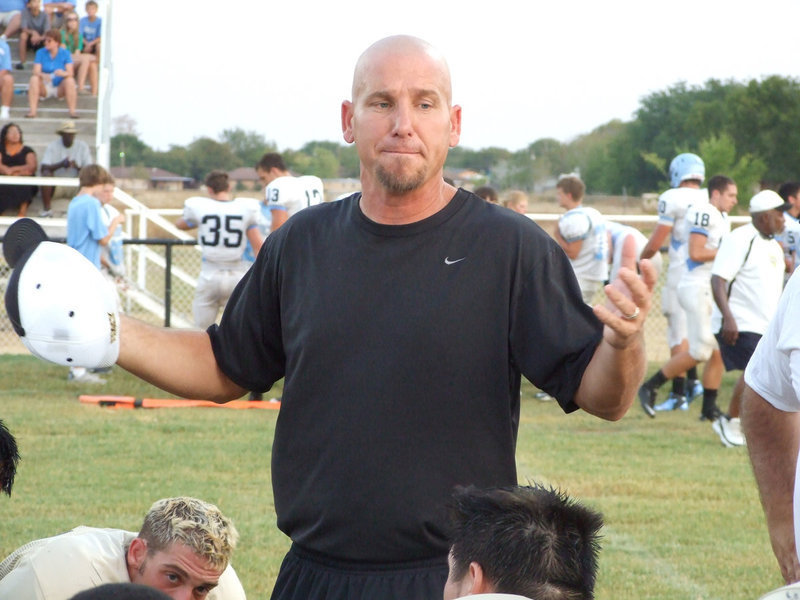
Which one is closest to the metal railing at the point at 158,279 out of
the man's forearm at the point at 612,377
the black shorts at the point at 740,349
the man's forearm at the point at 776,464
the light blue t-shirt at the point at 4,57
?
the light blue t-shirt at the point at 4,57

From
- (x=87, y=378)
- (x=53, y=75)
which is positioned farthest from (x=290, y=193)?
(x=53, y=75)

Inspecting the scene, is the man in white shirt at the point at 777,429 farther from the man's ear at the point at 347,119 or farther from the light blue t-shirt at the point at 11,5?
the light blue t-shirt at the point at 11,5

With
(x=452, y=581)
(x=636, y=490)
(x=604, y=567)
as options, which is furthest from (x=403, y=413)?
(x=636, y=490)

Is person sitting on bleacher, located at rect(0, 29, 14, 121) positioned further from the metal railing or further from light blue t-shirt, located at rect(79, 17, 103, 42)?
the metal railing

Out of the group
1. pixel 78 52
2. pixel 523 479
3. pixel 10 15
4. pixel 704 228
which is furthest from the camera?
pixel 10 15

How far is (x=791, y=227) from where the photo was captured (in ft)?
35.0

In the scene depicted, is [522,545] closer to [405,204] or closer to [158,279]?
[405,204]

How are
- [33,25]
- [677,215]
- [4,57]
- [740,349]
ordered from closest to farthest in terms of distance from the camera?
A: [740,349] < [677,215] < [4,57] < [33,25]

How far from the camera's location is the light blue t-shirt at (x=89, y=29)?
19344mm

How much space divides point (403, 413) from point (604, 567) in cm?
350

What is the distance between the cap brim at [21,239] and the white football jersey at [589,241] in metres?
8.56

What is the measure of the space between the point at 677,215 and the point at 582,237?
0.94 meters

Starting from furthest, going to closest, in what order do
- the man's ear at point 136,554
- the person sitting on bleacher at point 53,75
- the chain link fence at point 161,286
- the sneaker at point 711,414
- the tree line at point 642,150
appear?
the tree line at point 642,150 < the person sitting on bleacher at point 53,75 < the chain link fence at point 161,286 < the sneaker at point 711,414 < the man's ear at point 136,554

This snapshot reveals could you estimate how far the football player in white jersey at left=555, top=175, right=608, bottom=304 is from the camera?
10.9 metres
